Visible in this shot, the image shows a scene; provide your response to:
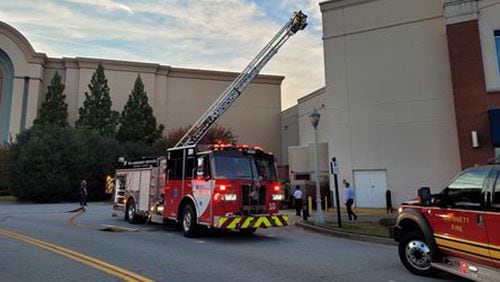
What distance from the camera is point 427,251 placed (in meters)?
7.16

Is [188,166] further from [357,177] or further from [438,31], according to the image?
[438,31]

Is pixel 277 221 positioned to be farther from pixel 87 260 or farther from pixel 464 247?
pixel 464 247

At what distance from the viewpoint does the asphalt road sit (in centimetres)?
718

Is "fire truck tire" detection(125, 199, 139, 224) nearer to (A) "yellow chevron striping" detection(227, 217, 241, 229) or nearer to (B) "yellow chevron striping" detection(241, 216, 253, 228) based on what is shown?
(A) "yellow chevron striping" detection(227, 217, 241, 229)

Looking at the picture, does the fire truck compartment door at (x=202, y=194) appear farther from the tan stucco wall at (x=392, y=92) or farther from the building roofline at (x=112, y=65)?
the building roofline at (x=112, y=65)

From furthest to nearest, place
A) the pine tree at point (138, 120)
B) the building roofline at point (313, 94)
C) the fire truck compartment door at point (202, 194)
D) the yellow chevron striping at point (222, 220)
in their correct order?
the pine tree at point (138, 120)
the building roofline at point (313, 94)
the fire truck compartment door at point (202, 194)
the yellow chevron striping at point (222, 220)

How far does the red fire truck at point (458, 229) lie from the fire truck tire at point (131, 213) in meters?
11.7

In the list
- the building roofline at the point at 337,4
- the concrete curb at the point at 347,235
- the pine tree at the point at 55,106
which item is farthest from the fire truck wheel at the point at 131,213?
the pine tree at the point at 55,106

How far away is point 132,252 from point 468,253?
7037 millimetres

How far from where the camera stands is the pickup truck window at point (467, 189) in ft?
20.5

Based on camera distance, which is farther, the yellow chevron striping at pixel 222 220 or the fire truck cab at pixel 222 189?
the fire truck cab at pixel 222 189

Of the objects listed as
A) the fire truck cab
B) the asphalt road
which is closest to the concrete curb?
the asphalt road

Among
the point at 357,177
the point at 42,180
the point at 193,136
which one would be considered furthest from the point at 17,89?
the point at 357,177

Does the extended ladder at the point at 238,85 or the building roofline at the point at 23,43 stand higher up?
the building roofline at the point at 23,43
